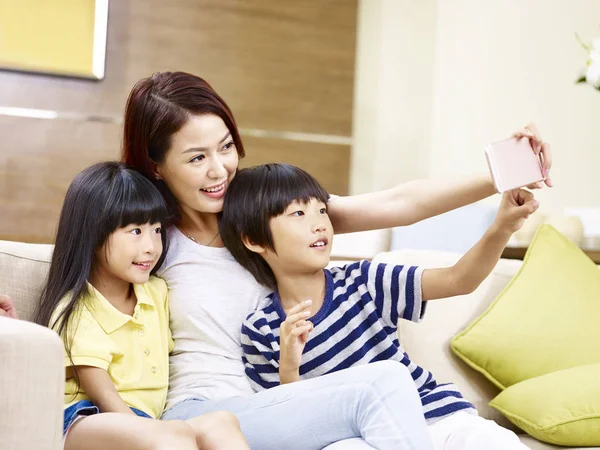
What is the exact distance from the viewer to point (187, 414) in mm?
1425

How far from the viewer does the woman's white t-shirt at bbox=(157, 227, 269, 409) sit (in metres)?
1.51

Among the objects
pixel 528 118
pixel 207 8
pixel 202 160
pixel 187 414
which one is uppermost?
pixel 207 8

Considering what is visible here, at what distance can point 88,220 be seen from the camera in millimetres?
1456

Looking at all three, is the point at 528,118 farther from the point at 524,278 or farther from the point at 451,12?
the point at 524,278

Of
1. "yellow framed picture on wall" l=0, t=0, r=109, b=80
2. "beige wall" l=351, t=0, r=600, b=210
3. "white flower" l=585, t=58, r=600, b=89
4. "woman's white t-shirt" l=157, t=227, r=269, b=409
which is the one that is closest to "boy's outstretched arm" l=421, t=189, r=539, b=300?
"woman's white t-shirt" l=157, t=227, r=269, b=409

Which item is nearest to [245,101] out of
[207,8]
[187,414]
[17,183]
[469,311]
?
[207,8]

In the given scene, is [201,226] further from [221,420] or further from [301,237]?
[221,420]

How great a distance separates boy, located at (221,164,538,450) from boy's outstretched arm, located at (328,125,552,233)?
0.07 meters

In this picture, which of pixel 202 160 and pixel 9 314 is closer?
pixel 9 314

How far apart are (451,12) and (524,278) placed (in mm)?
2807

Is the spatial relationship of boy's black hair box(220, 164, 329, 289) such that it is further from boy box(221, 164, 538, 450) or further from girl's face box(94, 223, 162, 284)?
girl's face box(94, 223, 162, 284)

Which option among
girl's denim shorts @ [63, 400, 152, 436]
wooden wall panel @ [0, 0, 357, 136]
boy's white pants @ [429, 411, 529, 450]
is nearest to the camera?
girl's denim shorts @ [63, 400, 152, 436]

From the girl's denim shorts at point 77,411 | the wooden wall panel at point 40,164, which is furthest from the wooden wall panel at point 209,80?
the girl's denim shorts at point 77,411

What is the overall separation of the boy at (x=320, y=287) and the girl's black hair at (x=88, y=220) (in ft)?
0.65
